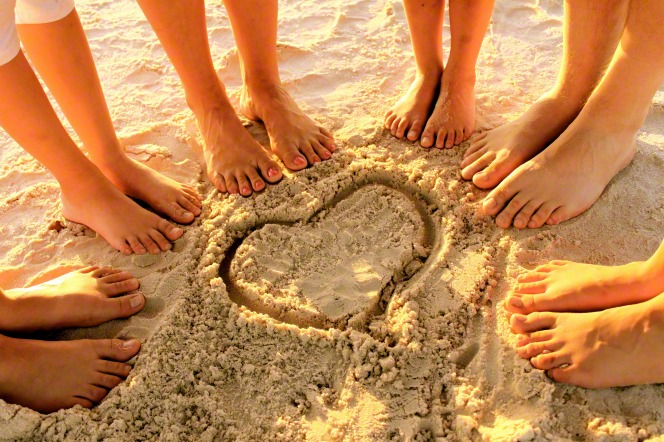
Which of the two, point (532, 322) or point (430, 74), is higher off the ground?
point (430, 74)

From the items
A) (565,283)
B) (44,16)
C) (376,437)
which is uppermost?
(44,16)

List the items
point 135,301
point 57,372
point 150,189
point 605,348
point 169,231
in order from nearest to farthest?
point 605,348 → point 57,372 → point 135,301 → point 169,231 → point 150,189

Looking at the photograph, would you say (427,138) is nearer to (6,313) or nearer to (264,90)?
(264,90)

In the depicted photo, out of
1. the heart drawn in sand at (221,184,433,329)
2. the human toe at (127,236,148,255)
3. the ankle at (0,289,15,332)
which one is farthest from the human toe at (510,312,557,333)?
the ankle at (0,289,15,332)

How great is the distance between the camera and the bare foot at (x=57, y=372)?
1449 mm

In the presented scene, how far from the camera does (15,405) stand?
141 cm

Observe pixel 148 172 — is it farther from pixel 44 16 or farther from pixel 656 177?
pixel 656 177

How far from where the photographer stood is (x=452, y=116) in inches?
85.8

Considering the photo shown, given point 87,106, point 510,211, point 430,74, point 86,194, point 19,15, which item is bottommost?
point 510,211

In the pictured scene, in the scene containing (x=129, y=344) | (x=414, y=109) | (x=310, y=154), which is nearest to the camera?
(x=129, y=344)

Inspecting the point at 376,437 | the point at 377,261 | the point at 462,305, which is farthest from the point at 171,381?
the point at 462,305

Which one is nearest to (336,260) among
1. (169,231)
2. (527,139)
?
(169,231)

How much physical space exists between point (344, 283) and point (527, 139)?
33.2 inches

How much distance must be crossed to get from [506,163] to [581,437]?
95 centimetres
